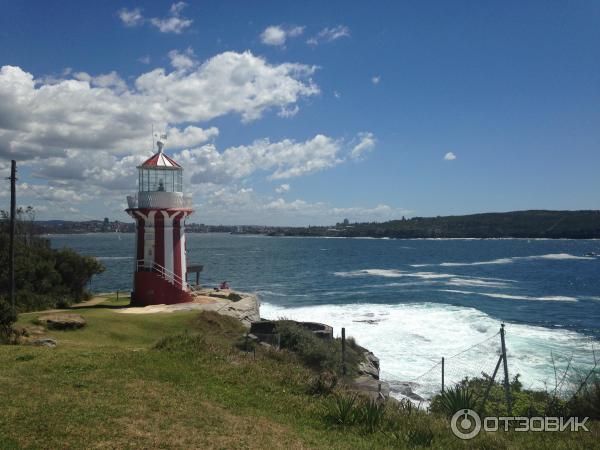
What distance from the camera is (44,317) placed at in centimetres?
1766

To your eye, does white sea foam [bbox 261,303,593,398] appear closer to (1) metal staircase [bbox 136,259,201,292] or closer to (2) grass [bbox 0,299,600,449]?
(2) grass [bbox 0,299,600,449]

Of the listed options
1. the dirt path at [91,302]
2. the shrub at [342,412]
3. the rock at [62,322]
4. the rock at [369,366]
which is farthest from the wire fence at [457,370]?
the dirt path at [91,302]

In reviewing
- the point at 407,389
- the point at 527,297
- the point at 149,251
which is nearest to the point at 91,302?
the point at 149,251

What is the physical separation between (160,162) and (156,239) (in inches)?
145

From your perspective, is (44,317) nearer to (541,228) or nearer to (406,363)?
(406,363)

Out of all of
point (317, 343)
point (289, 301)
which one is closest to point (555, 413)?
point (317, 343)

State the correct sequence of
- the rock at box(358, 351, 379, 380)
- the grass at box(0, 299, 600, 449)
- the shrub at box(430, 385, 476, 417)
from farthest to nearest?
the rock at box(358, 351, 379, 380) < the shrub at box(430, 385, 476, 417) < the grass at box(0, 299, 600, 449)

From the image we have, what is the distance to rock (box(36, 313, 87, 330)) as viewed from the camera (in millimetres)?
17125

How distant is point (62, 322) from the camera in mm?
17219

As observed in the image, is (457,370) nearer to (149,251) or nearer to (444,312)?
(149,251)

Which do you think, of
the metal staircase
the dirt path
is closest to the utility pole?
the dirt path

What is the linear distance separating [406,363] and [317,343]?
7658 mm

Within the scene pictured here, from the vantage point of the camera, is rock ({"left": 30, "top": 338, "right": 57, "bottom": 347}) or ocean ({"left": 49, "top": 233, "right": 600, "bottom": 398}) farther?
ocean ({"left": 49, "top": 233, "right": 600, "bottom": 398})

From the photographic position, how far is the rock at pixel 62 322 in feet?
56.2
